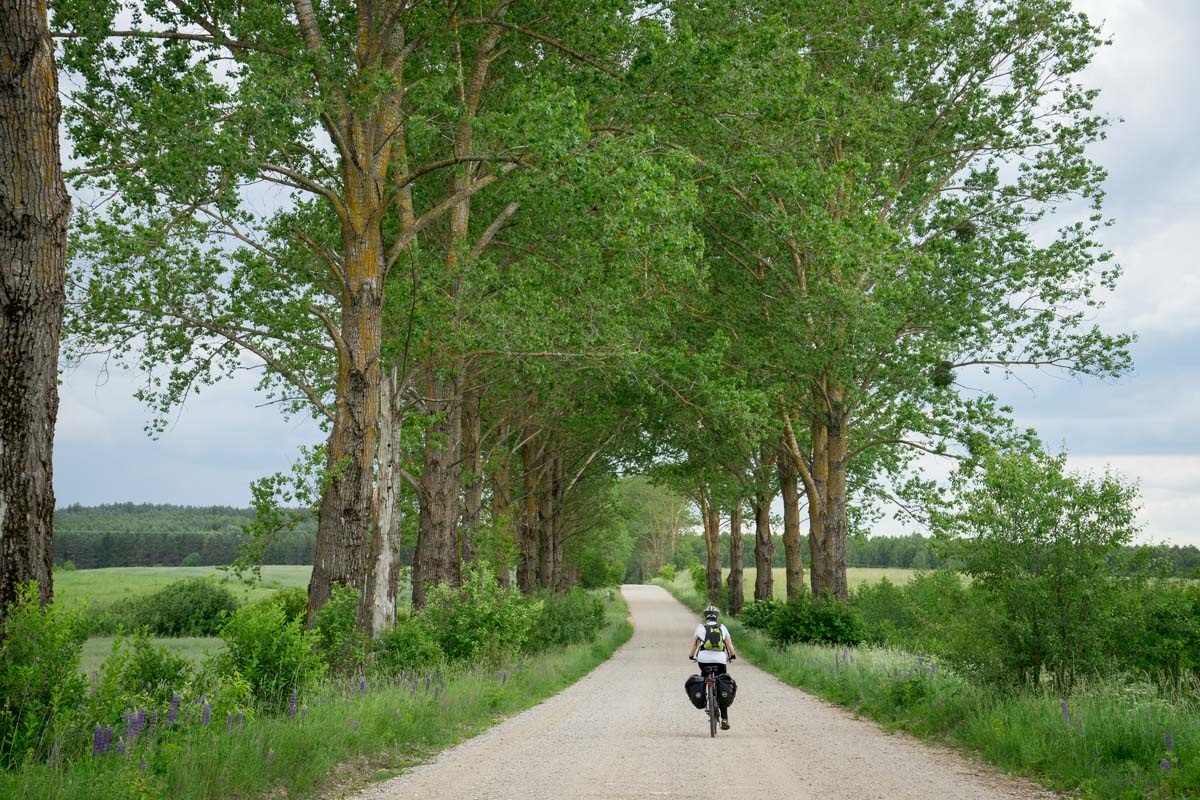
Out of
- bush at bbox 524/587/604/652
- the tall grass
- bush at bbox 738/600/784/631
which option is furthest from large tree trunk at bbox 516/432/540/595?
the tall grass

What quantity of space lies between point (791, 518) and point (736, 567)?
12.8 metres

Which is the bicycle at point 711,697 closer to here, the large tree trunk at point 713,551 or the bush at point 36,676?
the bush at point 36,676

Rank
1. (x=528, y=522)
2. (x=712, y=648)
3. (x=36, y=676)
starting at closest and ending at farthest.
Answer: (x=36, y=676) → (x=712, y=648) → (x=528, y=522)

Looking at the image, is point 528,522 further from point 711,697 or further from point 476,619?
point 711,697

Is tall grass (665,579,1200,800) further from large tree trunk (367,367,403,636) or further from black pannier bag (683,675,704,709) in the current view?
large tree trunk (367,367,403,636)

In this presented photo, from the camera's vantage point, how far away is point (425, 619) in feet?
56.2

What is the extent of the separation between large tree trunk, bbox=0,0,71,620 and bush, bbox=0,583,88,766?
0.53 m

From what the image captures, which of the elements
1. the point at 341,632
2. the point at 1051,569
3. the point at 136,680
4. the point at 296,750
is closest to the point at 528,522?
the point at 341,632

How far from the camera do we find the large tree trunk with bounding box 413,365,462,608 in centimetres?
2123

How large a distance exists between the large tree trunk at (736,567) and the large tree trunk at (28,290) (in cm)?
3609

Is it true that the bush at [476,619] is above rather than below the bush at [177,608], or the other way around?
above

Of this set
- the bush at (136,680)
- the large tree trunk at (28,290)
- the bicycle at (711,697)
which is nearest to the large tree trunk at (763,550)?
the bicycle at (711,697)

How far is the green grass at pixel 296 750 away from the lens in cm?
579

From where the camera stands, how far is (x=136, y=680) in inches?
293
